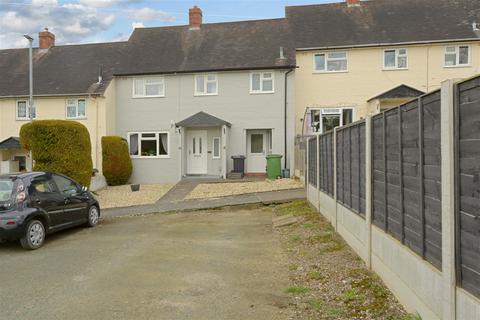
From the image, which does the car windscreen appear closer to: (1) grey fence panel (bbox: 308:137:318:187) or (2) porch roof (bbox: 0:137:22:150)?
(1) grey fence panel (bbox: 308:137:318:187)

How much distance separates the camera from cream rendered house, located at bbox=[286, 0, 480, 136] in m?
21.8

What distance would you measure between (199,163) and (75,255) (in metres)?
15.7

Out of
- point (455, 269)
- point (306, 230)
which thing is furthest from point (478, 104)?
point (306, 230)

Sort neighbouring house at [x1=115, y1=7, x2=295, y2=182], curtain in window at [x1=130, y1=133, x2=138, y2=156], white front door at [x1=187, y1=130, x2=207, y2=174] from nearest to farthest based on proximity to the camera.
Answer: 1. neighbouring house at [x1=115, y1=7, x2=295, y2=182]
2. white front door at [x1=187, y1=130, x2=207, y2=174]
3. curtain in window at [x1=130, y1=133, x2=138, y2=156]

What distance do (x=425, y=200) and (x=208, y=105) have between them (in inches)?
774

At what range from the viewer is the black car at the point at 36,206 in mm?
8312

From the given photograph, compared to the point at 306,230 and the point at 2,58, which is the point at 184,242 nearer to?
the point at 306,230

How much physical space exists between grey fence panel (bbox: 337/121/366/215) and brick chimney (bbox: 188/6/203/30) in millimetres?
20025

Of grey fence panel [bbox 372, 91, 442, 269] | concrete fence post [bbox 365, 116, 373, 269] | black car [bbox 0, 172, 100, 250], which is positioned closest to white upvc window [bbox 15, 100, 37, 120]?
black car [bbox 0, 172, 100, 250]

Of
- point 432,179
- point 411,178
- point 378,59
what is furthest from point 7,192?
point 378,59

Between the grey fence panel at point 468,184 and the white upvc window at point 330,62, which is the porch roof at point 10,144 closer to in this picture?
the white upvc window at point 330,62

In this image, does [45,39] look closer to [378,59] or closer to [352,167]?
[378,59]

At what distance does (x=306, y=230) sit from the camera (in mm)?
9289

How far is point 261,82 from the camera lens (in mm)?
22547
